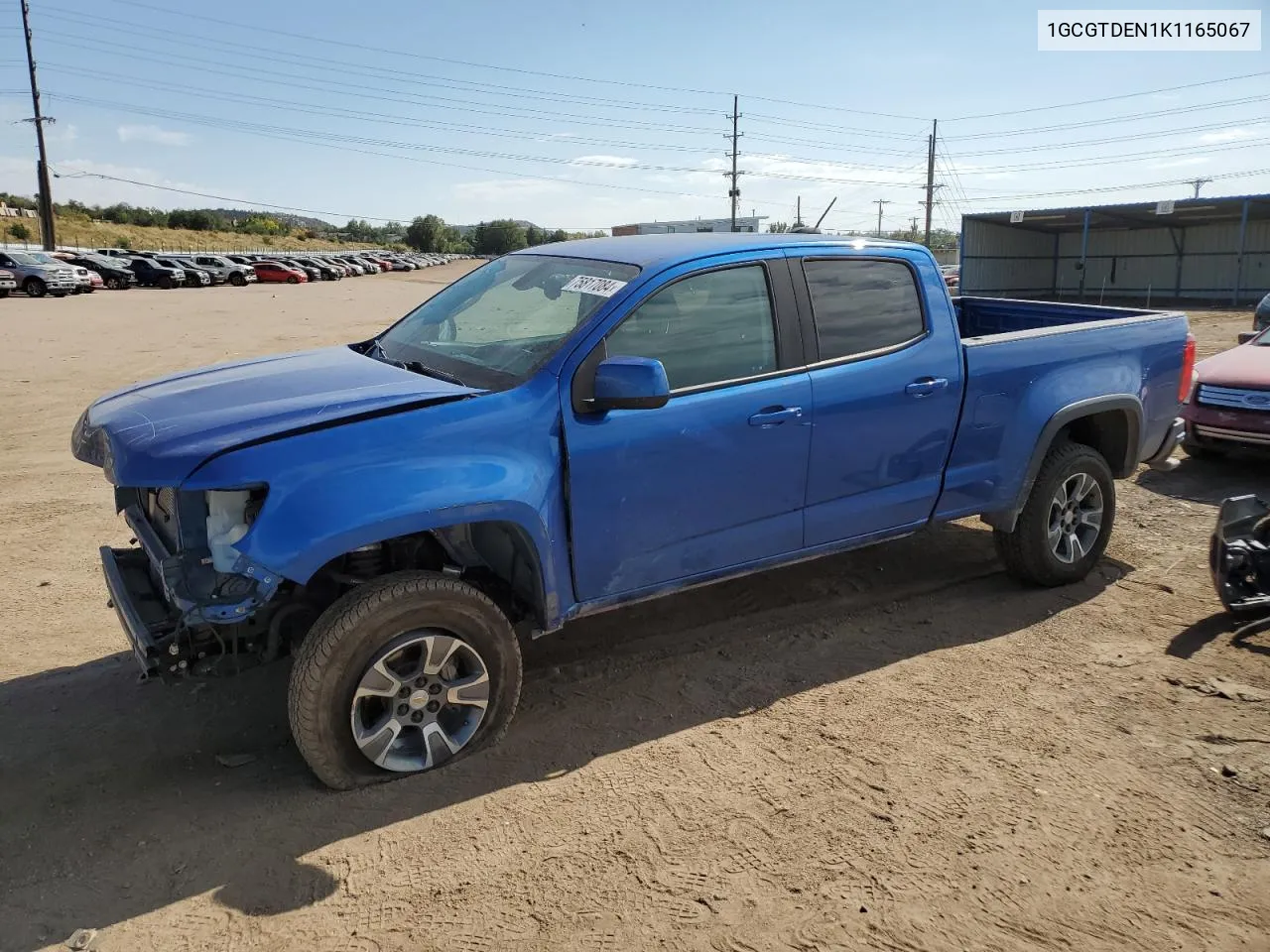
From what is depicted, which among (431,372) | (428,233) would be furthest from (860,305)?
(428,233)

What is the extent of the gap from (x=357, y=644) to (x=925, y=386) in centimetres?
282

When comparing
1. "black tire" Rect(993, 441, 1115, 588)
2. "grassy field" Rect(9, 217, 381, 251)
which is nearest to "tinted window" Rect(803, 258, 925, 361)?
"black tire" Rect(993, 441, 1115, 588)

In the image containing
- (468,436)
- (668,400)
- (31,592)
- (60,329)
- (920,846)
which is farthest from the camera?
(60,329)

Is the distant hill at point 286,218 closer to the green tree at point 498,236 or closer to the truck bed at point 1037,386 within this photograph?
the green tree at point 498,236

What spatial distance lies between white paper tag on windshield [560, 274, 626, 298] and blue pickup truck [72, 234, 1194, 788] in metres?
0.01

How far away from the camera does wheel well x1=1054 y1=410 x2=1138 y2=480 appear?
5.32 metres

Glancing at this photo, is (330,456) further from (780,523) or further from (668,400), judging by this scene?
(780,523)

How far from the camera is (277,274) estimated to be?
5203 cm

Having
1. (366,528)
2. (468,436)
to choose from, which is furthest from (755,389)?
(366,528)

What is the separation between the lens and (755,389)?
13.0 ft

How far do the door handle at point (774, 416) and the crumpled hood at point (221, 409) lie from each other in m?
1.20

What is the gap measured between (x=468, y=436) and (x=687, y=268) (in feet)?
4.05

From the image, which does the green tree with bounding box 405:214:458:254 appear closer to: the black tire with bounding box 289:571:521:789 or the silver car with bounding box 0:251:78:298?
the silver car with bounding box 0:251:78:298

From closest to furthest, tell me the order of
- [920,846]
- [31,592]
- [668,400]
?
[920,846] < [668,400] < [31,592]
